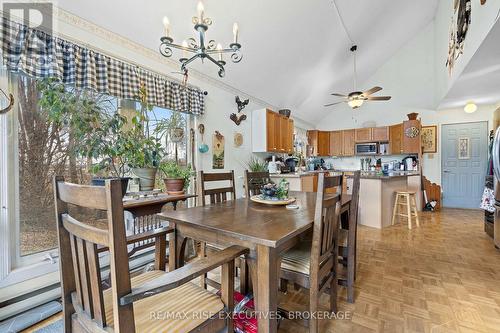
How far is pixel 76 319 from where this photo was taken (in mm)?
1010

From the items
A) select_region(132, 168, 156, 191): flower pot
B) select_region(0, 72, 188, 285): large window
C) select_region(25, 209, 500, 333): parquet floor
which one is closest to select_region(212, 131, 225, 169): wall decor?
select_region(132, 168, 156, 191): flower pot

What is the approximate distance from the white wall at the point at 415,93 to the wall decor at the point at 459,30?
1.52 m

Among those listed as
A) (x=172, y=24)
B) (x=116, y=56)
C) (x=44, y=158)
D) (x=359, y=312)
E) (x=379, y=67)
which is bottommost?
(x=359, y=312)

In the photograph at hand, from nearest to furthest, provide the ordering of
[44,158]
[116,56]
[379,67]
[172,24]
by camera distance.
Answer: [44,158], [116,56], [172,24], [379,67]

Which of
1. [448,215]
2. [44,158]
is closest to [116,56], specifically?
[44,158]

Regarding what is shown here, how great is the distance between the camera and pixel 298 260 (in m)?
1.49

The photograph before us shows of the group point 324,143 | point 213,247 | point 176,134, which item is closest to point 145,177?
point 176,134

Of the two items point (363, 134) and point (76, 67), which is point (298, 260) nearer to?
point (76, 67)

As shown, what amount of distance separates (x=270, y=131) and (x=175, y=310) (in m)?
3.83

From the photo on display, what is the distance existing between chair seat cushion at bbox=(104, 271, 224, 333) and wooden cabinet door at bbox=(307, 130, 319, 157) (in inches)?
248

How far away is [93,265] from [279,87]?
453 centimetres

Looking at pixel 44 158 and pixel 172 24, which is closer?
pixel 44 158

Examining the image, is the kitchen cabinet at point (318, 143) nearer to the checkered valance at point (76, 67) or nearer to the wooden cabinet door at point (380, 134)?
the wooden cabinet door at point (380, 134)

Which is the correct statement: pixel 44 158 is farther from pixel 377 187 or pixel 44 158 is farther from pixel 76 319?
pixel 377 187
